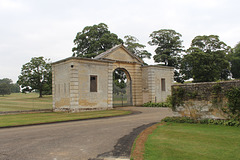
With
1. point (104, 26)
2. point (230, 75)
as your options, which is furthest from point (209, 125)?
point (230, 75)

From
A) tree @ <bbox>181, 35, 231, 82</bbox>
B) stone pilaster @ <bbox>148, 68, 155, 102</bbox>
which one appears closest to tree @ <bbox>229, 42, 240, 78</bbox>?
tree @ <bbox>181, 35, 231, 82</bbox>

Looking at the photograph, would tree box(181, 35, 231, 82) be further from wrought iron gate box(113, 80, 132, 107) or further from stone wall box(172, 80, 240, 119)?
stone wall box(172, 80, 240, 119)

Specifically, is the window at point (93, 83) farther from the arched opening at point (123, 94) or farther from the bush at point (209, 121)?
the bush at point (209, 121)

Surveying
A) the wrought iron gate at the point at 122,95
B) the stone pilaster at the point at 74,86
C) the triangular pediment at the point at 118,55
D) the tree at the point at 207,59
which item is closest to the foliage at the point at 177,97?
the stone pilaster at the point at 74,86

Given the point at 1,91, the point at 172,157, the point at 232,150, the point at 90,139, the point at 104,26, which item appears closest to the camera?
the point at 172,157

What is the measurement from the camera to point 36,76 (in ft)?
150

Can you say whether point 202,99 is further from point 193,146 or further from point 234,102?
point 193,146

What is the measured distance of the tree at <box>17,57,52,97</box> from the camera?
45438 mm

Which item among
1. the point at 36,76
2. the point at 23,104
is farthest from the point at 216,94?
the point at 36,76

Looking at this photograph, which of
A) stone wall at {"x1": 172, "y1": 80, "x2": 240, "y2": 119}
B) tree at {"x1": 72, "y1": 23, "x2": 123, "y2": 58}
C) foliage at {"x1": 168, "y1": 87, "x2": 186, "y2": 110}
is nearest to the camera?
stone wall at {"x1": 172, "y1": 80, "x2": 240, "y2": 119}

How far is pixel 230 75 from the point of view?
5284 centimetres

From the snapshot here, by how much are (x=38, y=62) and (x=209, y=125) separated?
144ft

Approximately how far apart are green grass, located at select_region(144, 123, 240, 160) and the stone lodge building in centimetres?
1220

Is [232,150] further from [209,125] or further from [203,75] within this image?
[203,75]
